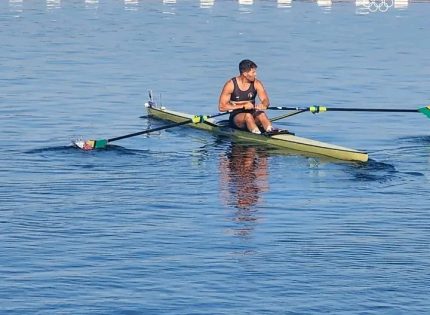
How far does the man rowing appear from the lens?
28.6 m

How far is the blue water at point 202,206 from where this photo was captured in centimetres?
1702

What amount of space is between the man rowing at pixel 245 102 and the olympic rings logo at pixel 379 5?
9874cm

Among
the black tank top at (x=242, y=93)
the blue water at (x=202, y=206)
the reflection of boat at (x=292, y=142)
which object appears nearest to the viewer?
the blue water at (x=202, y=206)

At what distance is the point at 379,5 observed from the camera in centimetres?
13412

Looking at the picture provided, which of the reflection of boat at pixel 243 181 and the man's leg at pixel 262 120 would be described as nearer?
the reflection of boat at pixel 243 181

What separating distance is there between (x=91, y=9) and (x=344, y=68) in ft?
209

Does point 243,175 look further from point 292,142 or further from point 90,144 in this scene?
point 90,144

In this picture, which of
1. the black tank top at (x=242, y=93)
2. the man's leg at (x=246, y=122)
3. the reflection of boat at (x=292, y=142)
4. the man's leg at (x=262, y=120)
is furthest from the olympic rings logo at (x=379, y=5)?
the man's leg at (x=262, y=120)

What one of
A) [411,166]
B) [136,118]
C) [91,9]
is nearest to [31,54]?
[136,118]

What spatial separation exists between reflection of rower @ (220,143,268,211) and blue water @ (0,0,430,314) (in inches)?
2.1

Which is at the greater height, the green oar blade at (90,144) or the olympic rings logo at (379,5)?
the olympic rings logo at (379,5)

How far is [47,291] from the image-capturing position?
16938 millimetres

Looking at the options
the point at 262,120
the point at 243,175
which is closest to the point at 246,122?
the point at 262,120

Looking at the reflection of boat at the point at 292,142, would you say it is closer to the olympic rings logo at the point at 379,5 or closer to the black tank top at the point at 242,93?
the black tank top at the point at 242,93
